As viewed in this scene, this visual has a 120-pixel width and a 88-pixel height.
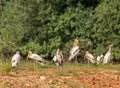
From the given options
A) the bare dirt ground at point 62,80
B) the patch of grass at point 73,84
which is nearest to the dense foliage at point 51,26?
the bare dirt ground at point 62,80

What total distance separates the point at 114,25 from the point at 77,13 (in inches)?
114

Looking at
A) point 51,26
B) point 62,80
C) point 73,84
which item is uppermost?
point 51,26

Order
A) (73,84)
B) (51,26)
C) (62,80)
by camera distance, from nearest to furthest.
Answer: (73,84)
(62,80)
(51,26)

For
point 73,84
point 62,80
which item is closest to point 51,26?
point 62,80

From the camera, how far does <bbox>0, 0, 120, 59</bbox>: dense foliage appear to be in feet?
88.5

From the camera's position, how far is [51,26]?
28047 mm

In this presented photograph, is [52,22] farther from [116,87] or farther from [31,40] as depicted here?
[116,87]

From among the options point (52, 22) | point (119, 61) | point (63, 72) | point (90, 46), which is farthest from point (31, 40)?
point (63, 72)

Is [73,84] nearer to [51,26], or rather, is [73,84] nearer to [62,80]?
[62,80]

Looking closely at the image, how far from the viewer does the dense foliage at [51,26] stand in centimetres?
2697

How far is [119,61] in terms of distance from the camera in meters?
25.5

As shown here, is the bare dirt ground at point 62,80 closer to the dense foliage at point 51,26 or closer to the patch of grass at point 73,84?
the patch of grass at point 73,84

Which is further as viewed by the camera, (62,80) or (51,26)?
(51,26)

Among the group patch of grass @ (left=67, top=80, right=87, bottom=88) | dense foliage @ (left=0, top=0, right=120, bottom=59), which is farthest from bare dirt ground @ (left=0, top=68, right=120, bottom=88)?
dense foliage @ (left=0, top=0, right=120, bottom=59)
